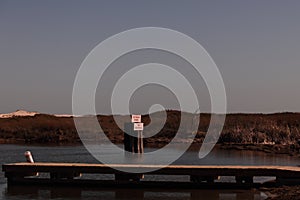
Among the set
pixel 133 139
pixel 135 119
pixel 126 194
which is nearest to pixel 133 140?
pixel 133 139

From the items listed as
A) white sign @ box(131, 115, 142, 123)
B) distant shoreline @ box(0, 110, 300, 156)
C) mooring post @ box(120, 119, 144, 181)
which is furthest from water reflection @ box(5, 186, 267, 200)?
distant shoreline @ box(0, 110, 300, 156)

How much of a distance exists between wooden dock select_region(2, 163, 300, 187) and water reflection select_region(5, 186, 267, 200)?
0.80 metres

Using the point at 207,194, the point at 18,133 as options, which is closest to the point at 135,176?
the point at 207,194

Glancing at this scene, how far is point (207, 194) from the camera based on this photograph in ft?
82.3

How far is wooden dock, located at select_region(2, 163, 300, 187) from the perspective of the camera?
84.3 ft

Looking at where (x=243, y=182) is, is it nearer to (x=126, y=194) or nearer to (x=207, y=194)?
(x=207, y=194)

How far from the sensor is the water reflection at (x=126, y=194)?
24.2 metres

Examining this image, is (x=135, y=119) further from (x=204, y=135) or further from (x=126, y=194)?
(x=204, y=135)

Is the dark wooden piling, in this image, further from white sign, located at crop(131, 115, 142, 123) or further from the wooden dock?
the wooden dock

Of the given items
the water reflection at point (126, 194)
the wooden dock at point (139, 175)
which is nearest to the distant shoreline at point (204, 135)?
the wooden dock at point (139, 175)

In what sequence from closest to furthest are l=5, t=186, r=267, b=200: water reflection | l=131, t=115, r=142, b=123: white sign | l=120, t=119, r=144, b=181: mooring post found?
l=5, t=186, r=267, b=200: water reflection
l=131, t=115, r=142, b=123: white sign
l=120, t=119, r=144, b=181: mooring post

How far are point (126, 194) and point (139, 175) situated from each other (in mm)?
2153

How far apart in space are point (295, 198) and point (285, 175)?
4077 millimetres

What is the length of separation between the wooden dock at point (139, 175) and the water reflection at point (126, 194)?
0.80m
